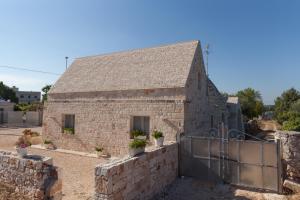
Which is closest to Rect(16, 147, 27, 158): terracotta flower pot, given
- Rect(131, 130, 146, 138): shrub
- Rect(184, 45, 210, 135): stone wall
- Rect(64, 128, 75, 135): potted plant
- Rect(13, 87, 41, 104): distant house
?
Rect(131, 130, 146, 138): shrub

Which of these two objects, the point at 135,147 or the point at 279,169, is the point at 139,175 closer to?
the point at 135,147

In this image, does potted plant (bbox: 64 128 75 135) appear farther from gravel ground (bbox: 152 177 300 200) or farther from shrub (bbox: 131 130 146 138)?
gravel ground (bbox: 152 177 300 200)

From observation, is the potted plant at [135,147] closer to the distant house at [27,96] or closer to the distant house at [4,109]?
the distant house at [4,109]

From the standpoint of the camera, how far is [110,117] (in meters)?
14.9

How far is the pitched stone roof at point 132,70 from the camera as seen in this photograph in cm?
1364

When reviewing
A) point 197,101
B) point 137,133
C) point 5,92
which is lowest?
point 137,133

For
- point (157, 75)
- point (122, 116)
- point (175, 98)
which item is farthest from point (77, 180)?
point (157, 75)

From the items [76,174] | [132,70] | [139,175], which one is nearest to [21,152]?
[76,174]

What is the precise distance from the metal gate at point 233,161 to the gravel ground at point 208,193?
40 cm

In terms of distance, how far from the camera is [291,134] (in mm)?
9086

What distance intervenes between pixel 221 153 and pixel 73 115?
1117 centimetres

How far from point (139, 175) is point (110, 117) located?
762 centimetres

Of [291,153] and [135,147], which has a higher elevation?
[135,147]

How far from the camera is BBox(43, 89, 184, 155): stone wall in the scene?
12.8 meters
